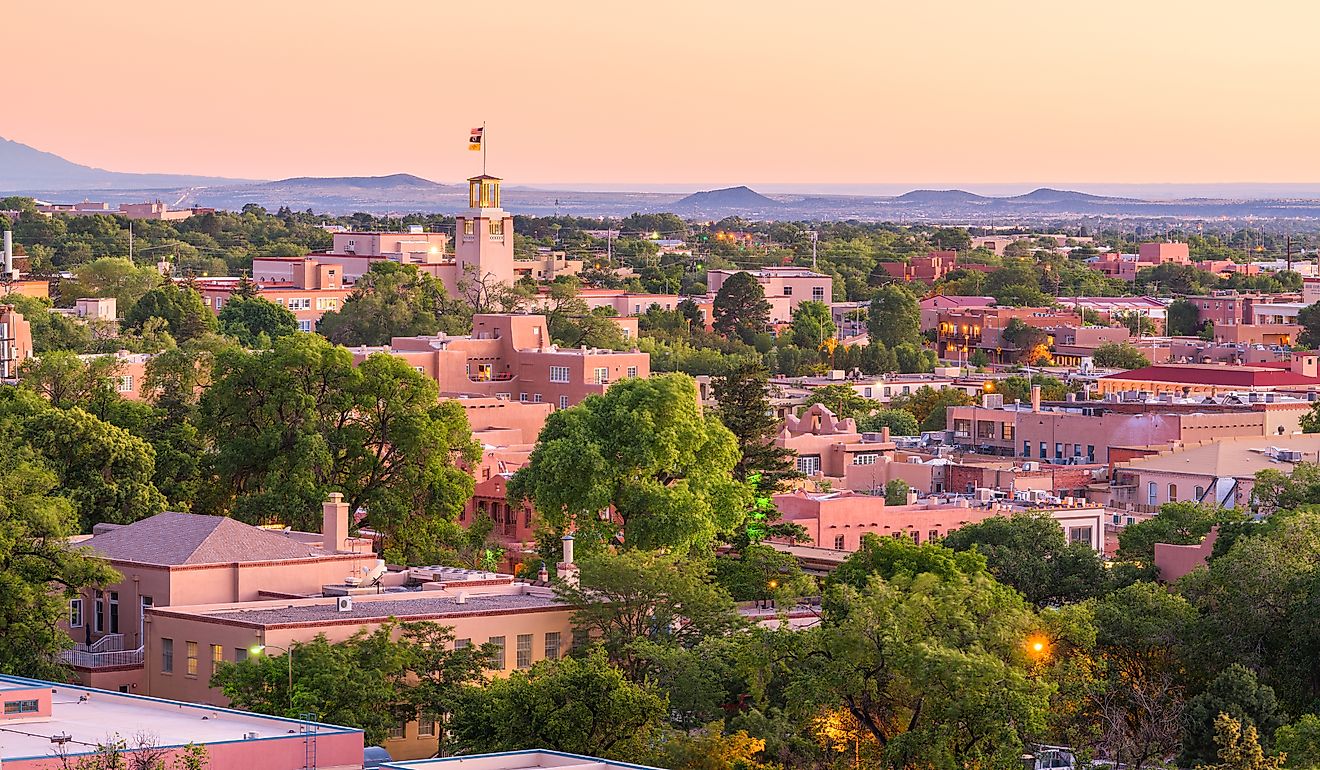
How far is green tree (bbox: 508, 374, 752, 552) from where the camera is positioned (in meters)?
55.8

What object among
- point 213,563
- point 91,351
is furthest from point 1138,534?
point 91,351

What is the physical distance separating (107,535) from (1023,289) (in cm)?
13584

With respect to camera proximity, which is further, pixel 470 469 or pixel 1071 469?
pixel 1071 469

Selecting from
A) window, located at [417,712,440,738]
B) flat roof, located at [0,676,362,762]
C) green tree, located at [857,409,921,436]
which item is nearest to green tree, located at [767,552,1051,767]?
window, located at [417,712,440,738]

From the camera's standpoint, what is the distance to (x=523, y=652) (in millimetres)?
44969

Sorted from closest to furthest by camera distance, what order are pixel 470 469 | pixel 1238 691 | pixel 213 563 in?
pixel 1238 691 < pixel 213 563 < pixel 470 469

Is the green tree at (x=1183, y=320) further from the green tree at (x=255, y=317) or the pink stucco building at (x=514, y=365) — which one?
the pink stucco building at (x=514, y=365)

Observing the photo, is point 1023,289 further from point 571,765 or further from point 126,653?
point 571,765

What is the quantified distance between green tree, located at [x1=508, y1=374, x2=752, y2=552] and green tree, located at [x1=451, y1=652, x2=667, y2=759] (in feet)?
49.3

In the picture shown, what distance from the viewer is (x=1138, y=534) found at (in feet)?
196

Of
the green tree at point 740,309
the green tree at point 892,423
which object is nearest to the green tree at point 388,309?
the green tree at point 892,423

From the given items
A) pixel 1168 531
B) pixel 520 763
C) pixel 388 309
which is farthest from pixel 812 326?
pixel 520 763

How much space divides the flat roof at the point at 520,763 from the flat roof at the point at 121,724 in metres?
1.09

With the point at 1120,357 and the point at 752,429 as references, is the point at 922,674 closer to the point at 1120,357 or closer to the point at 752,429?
the point at 752,429
